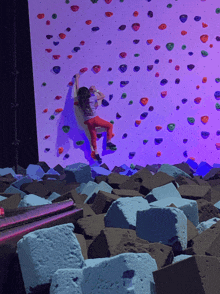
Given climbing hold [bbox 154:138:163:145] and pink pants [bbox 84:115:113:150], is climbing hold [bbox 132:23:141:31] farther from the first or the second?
climbing hold [bbox 154:138:163:145]

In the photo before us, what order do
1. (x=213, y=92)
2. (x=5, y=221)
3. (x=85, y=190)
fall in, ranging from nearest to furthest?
(x=5, y=221) < (x=85, y=190) < (x=213, y=92)

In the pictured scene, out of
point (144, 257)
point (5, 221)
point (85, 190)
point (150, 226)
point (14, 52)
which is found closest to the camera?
point (144, 257)

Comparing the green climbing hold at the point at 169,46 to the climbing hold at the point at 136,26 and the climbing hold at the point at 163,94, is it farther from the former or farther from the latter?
the climbing hold at the point at 163,94

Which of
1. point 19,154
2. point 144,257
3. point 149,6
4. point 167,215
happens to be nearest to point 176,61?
point 149,6

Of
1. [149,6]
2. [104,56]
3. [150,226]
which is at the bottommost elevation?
[150,226]

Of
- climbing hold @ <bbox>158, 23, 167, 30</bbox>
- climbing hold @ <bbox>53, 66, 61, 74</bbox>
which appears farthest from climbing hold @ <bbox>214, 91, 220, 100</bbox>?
climbing hold @ <bbox>53, 66, 61, 74</bbox>

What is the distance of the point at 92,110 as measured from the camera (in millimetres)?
3670

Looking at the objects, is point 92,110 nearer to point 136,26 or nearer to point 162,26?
point 136,26

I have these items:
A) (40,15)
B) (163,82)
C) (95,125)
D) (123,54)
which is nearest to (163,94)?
(163,82)

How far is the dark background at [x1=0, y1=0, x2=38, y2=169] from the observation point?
12.2 feet

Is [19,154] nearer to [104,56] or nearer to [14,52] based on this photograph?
[14,52]

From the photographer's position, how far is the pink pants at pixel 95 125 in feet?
12.1

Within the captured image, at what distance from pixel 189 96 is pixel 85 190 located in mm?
2418

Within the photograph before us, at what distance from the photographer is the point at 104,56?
3.80 m
